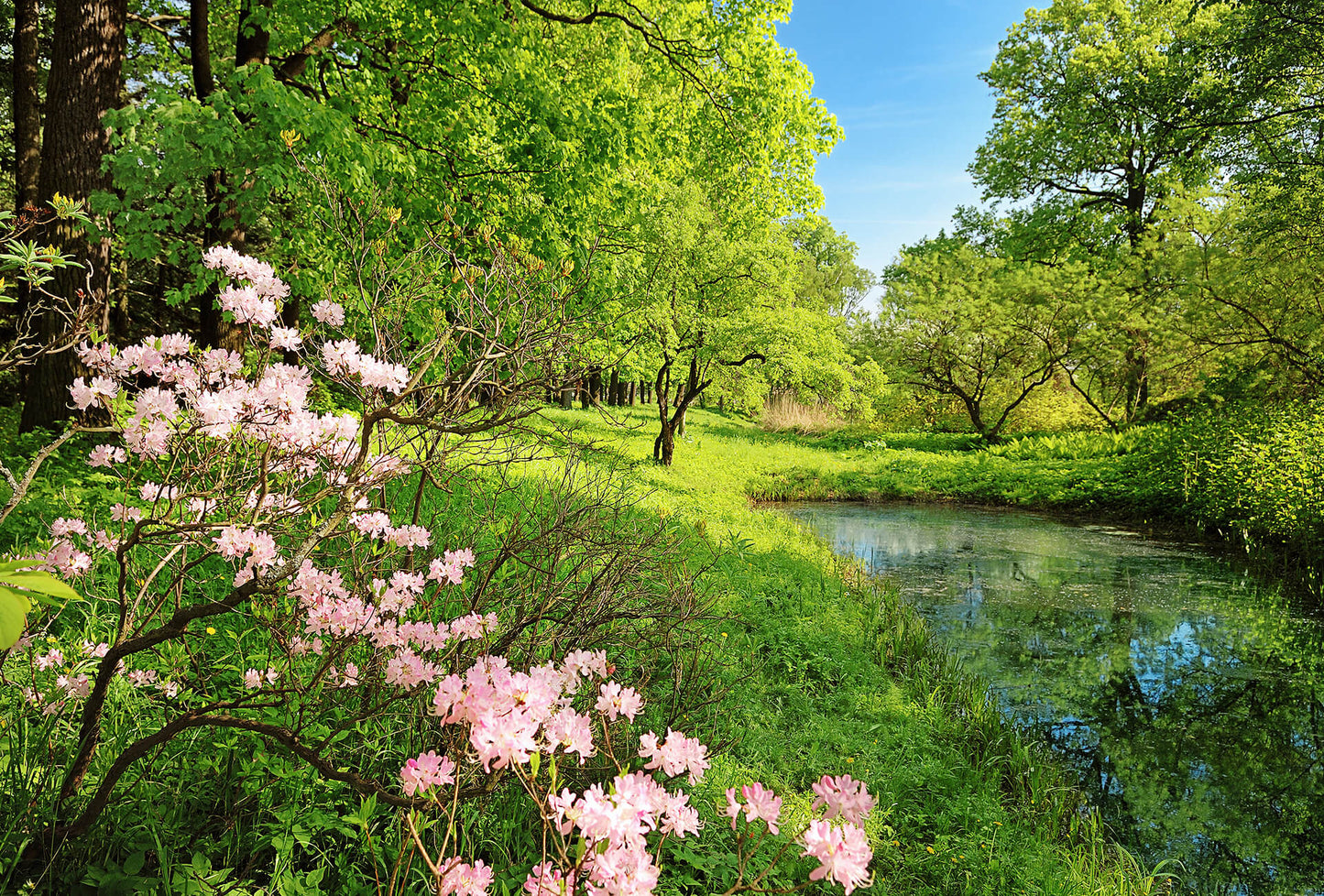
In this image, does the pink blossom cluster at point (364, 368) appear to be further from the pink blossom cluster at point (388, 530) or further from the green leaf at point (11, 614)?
the green leaf at point (11, 614)

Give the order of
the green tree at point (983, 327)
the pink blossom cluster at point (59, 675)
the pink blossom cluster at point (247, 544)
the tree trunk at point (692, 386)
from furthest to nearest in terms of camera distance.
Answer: the green tree at point (983, 327) → the tree trunk at point (692, 386) → the pink blossom cluster at point (59, 675) → the pink blossom cluster at point (247, 544)

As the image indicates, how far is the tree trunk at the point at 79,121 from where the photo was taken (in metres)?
5.66

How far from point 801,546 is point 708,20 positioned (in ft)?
23.5

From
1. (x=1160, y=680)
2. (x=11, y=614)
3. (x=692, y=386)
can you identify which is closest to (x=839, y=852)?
(x=11, y=614)

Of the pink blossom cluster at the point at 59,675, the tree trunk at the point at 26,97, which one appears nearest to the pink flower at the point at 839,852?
the pink blossom cluster at the point at 59,675

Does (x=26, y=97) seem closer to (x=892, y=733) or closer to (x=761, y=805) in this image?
(x=761, y=805)

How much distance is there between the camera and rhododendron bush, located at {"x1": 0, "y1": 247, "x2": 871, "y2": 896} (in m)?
1.33

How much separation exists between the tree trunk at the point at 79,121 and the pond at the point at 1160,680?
8.64m

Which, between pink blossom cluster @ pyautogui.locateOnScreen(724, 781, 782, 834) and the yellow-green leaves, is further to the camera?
pink blossom cluster @ pyautogui.locateOnScreen(724, 781, 782, 834)

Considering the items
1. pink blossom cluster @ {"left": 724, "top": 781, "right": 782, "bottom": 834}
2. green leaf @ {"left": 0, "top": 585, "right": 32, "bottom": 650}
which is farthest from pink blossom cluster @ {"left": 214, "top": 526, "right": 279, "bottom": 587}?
pink blossom cluster @ {"left": 724, "top": 781, "right": 782, "bottom": 834}

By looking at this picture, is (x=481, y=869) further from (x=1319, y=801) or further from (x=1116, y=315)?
(x=1116, y=315)

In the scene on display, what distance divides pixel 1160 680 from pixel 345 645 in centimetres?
707

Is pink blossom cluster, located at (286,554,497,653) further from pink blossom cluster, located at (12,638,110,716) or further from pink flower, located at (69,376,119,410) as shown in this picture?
pink blossom cluster, located at (12,638,110,716)

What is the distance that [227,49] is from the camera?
10.3 metres
